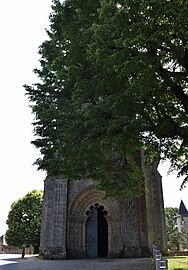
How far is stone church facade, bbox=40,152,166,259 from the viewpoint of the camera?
1692 centimetres

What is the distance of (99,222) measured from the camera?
65.2 ft

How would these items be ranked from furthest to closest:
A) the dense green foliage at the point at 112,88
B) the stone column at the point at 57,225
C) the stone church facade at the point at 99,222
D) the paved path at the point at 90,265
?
Result: the stone column at the point at 57,225 → the stone church facade at the point at 99,222 → the paved path at the point at 90,265 → the dense green foliage at the point at 112,88

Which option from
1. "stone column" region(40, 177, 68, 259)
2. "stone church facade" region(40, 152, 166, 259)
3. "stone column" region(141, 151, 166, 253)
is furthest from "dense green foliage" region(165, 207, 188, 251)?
"stone column" region(40, 177, 68, 259)

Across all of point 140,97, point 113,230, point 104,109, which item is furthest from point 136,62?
point 113,230

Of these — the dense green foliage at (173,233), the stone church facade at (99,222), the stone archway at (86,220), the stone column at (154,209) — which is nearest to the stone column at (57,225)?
the stone church facade at (99,222)

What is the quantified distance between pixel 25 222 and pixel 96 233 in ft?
47.2

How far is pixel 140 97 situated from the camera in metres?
7.59

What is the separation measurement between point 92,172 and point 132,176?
182 cm

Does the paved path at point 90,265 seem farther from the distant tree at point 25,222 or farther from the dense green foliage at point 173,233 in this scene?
the dense green foliage at point 173,233

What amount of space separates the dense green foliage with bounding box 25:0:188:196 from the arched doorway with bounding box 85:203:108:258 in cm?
882

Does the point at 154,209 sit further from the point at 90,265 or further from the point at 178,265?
the point at 178,265

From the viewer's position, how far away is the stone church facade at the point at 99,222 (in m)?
16.9

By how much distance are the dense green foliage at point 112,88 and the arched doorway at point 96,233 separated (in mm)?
8823

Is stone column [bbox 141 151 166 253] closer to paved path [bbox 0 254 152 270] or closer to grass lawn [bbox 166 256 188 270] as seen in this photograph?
paved path [bbox 0 254 152 270]
